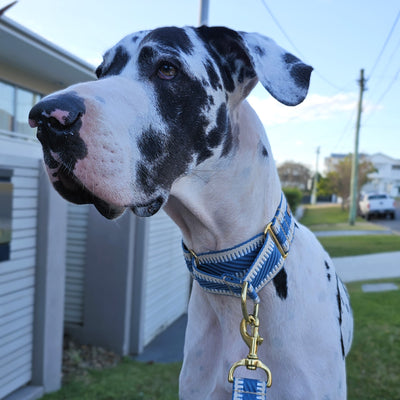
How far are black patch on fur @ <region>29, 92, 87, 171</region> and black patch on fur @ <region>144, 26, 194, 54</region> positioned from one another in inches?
18.3

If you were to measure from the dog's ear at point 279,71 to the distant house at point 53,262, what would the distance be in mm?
2354

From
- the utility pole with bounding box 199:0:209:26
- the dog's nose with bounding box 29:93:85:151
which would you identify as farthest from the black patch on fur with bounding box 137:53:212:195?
the utility pole with bounding box 199:0:209:26

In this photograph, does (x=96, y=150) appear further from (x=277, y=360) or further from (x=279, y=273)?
(x=277, y=360)

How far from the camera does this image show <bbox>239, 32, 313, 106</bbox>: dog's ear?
1574mm

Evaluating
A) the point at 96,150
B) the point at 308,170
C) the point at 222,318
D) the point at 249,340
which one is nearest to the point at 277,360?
the point at 249,340

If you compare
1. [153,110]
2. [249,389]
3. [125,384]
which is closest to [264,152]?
[153,110]

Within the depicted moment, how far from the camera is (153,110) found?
4.79 feet

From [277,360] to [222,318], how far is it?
0.96 ft

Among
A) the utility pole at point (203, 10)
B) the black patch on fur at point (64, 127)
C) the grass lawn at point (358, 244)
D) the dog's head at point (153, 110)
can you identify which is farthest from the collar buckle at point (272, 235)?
the grass lawn at point (358, 244)

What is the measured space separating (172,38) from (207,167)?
51cm

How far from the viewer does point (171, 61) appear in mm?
1525

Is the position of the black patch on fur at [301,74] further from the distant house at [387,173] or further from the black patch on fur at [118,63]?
the distant house at [387,173]

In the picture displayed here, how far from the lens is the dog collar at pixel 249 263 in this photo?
169 cm

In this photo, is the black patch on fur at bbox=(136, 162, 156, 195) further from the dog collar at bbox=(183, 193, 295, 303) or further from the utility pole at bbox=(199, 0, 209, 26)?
Result: the utility pole at bbox=(199, 0, 209, 26)
